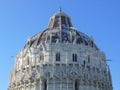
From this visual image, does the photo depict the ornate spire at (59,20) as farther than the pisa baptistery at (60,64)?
Yes

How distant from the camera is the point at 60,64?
59219mm

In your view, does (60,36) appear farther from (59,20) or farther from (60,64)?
(59,20)

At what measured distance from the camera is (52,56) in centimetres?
6022

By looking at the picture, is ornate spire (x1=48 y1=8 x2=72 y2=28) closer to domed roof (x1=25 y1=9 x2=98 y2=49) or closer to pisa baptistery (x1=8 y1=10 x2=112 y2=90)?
domed roof (x1=25 y1=9 x2=98 y2=49)

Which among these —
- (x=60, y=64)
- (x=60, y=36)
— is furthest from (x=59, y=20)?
(x=60, y=64)

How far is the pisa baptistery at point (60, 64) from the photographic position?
58375mm

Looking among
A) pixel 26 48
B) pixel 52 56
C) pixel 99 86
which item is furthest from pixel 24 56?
pixel 99 86

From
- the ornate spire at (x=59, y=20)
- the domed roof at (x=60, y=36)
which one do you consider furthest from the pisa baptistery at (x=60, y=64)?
the ornate spire at (x=59, y=20)

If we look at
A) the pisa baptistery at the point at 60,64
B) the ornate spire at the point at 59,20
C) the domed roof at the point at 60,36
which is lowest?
the pisa baptistery at the point at 60,64

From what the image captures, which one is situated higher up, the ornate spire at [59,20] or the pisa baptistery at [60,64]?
the ornate spire at [59,20]

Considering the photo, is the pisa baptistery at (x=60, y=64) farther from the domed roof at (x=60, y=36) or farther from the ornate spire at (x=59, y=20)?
the ornate spire at (x=59, y=20)

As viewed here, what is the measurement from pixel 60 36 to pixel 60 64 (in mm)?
6412

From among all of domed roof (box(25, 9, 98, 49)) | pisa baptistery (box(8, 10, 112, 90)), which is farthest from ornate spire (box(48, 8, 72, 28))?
pisa baptistery (box(8, 10, 112, 90))

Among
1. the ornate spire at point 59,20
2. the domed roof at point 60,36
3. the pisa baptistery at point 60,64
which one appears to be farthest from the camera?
the ornate spire at point 59,20
